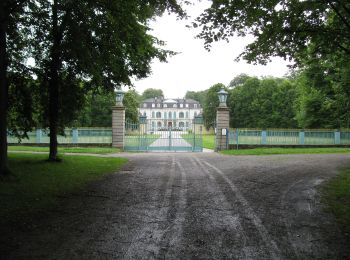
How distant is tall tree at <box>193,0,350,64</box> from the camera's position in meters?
9.12

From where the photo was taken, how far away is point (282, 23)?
31.6 ft

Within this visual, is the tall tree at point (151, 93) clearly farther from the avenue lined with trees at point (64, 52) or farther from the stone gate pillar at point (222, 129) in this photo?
the avenue lined with trees at point (64, 52)

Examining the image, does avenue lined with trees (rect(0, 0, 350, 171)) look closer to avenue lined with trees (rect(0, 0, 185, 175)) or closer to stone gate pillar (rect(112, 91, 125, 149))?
avenue lined with trees (rect(0, 0, 185, 175))

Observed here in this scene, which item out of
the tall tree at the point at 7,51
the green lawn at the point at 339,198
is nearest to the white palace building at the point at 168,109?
the tall tree at the point at 7,51

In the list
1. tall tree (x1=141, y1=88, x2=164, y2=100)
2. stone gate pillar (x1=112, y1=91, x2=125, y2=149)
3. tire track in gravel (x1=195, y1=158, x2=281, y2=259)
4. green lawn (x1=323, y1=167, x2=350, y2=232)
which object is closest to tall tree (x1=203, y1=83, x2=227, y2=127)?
stone gate pillar (x1=112, y1=91, x2=125, y2=149)

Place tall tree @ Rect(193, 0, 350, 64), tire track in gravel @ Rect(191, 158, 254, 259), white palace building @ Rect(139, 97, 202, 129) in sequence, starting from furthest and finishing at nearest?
white palace building @ Rect(139, 97, 202, 129)
tall tree @ Rect(193, 0, 350, 64)
tire track in gravel @ Rect(191, 158, 254, 259)

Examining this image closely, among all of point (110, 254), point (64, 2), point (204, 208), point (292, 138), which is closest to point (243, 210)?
point (204, 208)

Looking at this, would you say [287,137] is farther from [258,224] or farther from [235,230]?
[235,230]

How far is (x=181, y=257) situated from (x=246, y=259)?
0.80 meters

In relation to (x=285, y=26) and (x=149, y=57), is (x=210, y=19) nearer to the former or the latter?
(x=285, y=26)

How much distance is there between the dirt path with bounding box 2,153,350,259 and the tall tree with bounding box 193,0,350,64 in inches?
165

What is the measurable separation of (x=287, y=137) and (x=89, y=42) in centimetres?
1692

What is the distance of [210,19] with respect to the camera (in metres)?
9.58

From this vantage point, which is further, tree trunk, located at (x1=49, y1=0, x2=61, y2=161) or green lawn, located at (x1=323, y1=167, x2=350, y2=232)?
tree trunk, located at (x1=49, y1=0, x2=61, y2=161)
